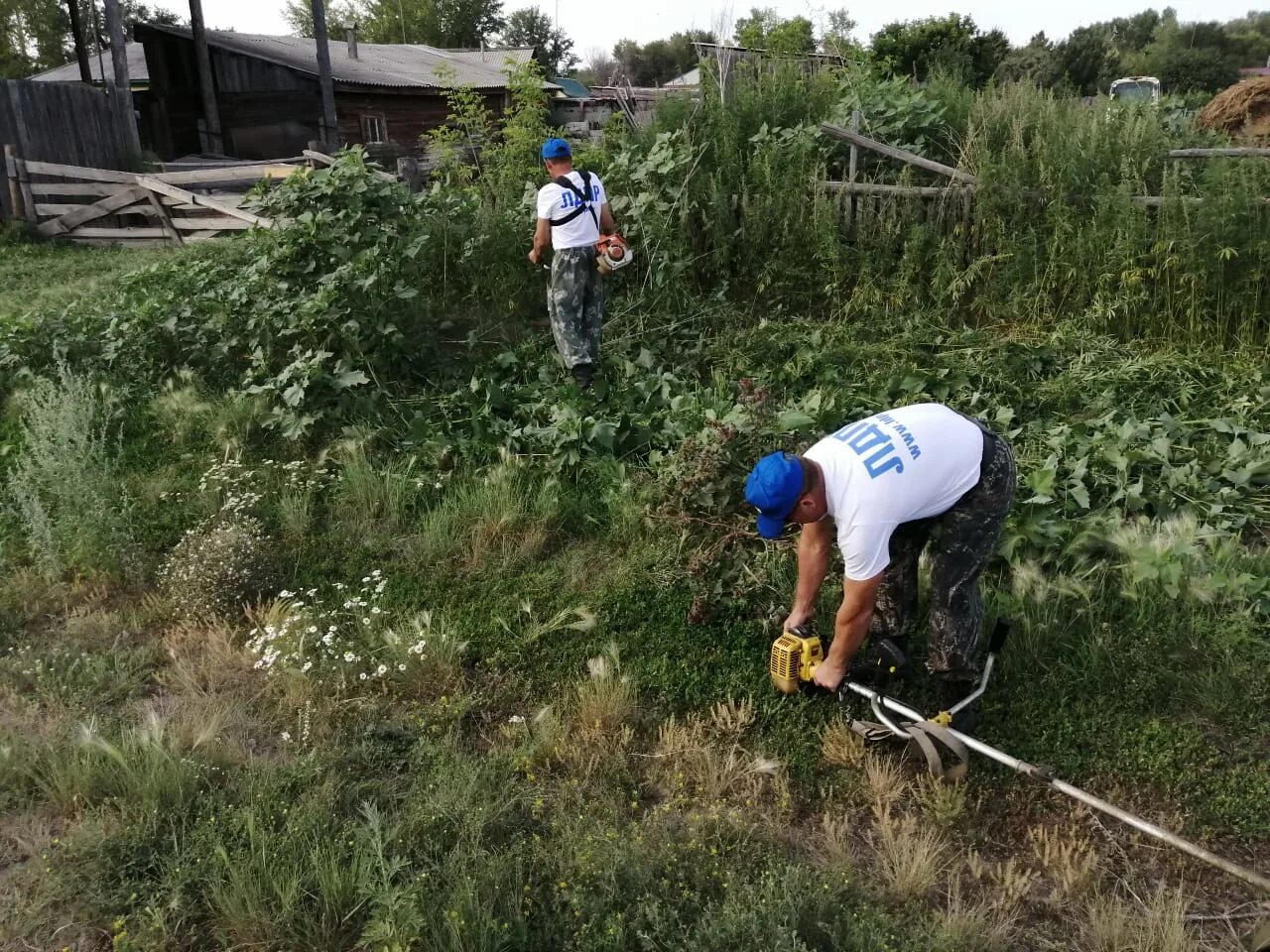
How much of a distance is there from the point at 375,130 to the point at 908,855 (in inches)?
1053

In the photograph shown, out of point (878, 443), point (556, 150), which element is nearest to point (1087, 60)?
point (556, 150)

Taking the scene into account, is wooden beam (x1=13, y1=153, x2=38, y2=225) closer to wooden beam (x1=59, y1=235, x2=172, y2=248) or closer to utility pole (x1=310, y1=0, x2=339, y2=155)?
wooden beam (x1=59, y1=235, x2=172, y2=248)

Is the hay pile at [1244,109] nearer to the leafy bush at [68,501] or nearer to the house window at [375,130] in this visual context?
the leafy bush at [68,501]

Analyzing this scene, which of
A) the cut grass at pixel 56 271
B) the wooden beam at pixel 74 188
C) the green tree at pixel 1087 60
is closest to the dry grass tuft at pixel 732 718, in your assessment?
the cut grass at pixel 56 271

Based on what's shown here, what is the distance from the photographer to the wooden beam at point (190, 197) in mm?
11891

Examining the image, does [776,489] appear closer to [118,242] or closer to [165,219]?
[165,219]

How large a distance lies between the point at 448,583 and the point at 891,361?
364 centimetres

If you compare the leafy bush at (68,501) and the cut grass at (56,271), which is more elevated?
the cut grass at (56,271)

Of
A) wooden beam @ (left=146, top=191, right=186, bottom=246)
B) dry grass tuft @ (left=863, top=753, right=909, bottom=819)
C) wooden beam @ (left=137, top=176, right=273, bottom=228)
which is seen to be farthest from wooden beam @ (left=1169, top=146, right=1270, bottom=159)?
wooden beam @ (left=146, top=191, right=186, bottom=246)

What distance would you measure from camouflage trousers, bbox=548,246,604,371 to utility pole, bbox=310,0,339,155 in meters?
16.5

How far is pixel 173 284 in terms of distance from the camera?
7680 millimetres

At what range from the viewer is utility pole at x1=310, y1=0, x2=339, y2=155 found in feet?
70.1

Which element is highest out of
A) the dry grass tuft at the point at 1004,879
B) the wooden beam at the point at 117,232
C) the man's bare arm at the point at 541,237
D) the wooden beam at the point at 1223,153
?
the wooden beam at the point at 1223,153

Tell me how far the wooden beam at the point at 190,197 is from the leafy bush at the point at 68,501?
6.68m
